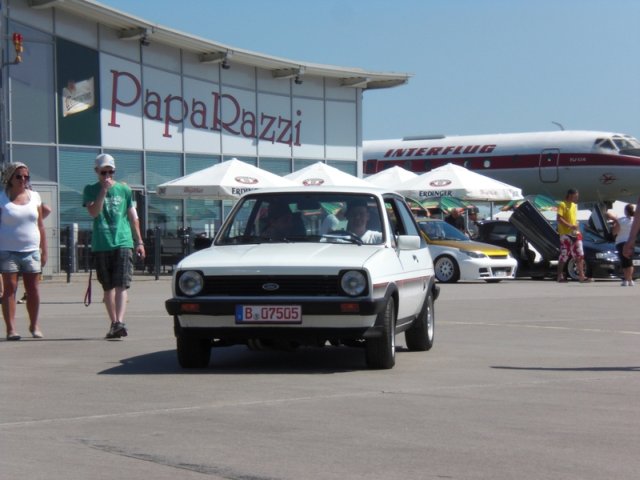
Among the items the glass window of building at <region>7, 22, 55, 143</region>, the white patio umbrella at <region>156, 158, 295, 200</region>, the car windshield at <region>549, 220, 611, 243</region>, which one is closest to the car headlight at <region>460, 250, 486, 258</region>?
the car windshield at <region>549, 220, 611, 243</region>

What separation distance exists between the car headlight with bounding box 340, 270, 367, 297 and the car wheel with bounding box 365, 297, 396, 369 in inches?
11.1

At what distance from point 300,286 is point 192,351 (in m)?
1.09

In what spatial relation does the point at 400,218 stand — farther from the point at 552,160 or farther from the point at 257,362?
the point at 552,160

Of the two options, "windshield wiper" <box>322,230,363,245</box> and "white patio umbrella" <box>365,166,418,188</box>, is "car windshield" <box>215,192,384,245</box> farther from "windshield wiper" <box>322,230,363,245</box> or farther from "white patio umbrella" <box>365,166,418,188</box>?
"white patio umbrella" <box>365,166,418,188</box>

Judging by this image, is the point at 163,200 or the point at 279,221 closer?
the point at 279,221

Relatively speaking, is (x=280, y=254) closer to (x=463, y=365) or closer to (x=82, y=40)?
(x=463, y=365)

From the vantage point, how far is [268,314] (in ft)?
33.6

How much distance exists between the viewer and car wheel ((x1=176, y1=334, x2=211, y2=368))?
10.6 metres

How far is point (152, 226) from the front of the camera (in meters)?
37.4

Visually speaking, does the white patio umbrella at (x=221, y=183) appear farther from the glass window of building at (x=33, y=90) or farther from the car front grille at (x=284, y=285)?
the car front grille at (x=284, y=285)

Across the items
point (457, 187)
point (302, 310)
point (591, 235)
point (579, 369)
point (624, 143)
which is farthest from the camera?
point (624, 143)

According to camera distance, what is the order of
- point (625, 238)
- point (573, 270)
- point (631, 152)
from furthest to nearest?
1. point (631, 152)
2. point (573, 270)
3. point (625, 238)

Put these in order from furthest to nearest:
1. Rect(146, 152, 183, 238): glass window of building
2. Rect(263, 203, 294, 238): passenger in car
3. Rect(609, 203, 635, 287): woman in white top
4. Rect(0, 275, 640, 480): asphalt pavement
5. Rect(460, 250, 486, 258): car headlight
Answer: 1. Rect(146, 152, 183, 238): glass window of building
2. Rect(460, 250, 486, 258): car headlight
3. Rect(609, 203, 635, 287): woman in white top
4. Rect(263, 203, 294, 238): passenger in car
5. Rect(0, 275, 640, 480): asphalt pavement

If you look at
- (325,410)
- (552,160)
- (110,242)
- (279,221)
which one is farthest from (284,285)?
(552,160)
